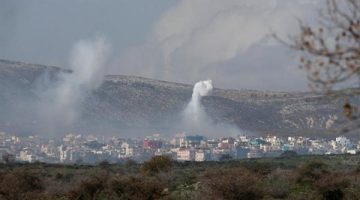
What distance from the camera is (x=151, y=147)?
162625 millimetres

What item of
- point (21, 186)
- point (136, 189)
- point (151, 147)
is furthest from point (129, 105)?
point (136, 189)

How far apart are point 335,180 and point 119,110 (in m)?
141

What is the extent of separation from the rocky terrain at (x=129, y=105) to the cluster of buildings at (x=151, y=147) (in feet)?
12.8

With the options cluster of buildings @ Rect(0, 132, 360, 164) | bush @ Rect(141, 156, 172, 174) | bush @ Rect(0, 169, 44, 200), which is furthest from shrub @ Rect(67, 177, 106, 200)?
cluster of buildings @ Rect(0, 132, 360, 164)

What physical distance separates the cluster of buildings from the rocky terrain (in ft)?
12.8

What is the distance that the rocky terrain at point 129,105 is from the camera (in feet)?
491

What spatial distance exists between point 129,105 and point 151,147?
35.6 feet

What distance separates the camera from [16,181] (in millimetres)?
25562

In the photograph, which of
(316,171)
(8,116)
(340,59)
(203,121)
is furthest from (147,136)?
(340,59)

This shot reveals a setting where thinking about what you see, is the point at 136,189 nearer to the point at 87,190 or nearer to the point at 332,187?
the point at 87,190

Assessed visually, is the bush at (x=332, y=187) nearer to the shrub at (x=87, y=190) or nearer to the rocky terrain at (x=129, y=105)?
the shrub at (x=87, y=190)

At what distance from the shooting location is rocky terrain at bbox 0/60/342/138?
14975cm

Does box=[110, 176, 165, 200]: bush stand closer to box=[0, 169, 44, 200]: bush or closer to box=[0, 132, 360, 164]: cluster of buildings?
box=[0, 169, 44, 200]: bush

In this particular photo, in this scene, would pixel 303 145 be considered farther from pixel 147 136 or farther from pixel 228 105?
pixel 147 136
